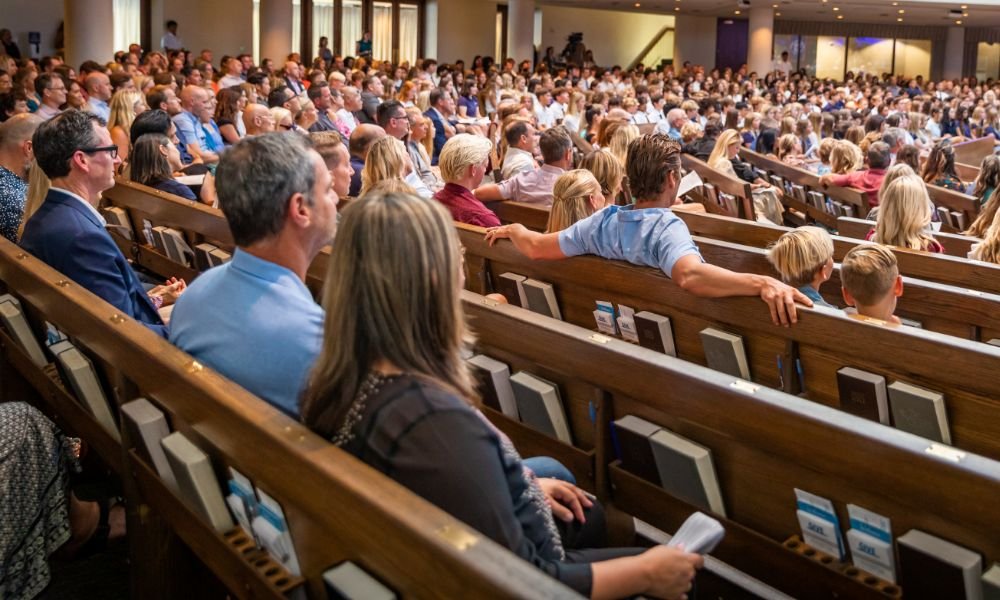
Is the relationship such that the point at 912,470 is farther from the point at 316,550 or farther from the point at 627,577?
the point at 316,550

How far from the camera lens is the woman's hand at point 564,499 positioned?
6.40 feet

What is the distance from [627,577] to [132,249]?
3.94 m

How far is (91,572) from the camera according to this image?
2631 millimetres

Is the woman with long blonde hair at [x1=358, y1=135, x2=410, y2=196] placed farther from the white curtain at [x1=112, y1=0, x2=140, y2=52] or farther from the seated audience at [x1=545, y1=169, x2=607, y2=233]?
the white curtain at [x1=112, y1=0, x2=140, y2=52]

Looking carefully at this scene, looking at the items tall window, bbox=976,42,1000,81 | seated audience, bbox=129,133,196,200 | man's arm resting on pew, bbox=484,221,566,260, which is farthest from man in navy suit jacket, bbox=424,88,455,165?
tall window, bbox=976,42,1000,81

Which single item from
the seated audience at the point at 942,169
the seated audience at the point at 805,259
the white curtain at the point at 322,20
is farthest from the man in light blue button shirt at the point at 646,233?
the white curtain at the point at 322,20

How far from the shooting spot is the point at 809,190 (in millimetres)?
8125

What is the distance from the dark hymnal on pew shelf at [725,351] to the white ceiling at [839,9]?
24147 millimetres

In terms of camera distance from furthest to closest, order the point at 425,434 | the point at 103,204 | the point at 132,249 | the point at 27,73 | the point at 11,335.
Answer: the point at 27,73 → the point at 103,204 → the point at 132,249 → the point at 11,335 → the point at 425,434

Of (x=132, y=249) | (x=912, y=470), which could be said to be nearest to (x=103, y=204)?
(x=132, y=249)

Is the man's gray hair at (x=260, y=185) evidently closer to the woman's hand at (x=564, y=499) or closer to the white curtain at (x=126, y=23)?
the woman's hand at (x=564, y=499)

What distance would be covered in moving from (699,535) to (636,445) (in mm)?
449

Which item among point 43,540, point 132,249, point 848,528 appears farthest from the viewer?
point 132,249

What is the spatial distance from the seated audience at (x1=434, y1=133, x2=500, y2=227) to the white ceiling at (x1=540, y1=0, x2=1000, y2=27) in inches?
884
